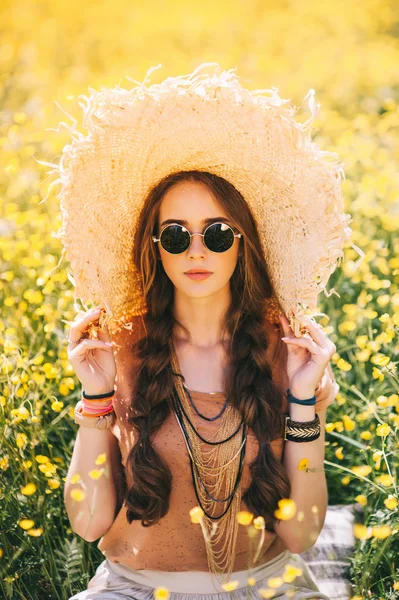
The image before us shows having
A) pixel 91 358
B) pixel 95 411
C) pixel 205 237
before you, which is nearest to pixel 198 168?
pixel 205 237

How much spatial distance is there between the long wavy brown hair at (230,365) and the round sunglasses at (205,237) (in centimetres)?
6

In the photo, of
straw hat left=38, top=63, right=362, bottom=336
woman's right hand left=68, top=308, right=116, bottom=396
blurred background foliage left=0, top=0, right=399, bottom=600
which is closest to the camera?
straw hat left=38, top=63, right=362, bottom=336

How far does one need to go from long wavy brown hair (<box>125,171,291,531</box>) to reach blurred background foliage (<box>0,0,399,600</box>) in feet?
0.79

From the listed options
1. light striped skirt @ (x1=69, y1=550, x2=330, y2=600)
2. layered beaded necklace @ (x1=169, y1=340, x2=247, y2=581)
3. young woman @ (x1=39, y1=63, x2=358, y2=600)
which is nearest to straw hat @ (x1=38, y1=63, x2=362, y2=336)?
young woman @ (x1=39, y1=63, x2=358, y2=600)

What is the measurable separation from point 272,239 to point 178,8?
8.12 m

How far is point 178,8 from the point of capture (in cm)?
964

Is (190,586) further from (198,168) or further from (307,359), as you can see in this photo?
(198,168)

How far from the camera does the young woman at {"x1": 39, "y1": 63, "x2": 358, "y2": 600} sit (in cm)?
205

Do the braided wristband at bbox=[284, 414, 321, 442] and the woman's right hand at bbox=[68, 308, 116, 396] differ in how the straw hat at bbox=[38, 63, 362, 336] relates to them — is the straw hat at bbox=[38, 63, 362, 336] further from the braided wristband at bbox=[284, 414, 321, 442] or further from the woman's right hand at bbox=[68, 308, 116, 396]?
the braided wristband at bbox=[284, 414, 321, 442]

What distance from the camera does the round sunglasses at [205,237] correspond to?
2.10 metres

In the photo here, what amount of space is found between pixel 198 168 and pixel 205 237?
0.20m

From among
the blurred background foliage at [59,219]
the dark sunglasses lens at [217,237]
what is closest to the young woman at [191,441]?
the dark sunglasses lens at [217,237]

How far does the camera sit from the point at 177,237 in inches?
82.7

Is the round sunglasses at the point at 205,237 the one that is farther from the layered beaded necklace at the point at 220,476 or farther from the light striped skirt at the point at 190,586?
the light striped skirt at the point at 190,586
